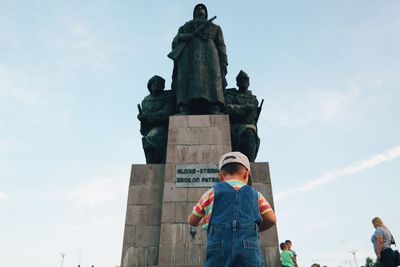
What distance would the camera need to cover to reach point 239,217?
3.14 m

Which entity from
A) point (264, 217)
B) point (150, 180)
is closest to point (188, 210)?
point (150, 180)

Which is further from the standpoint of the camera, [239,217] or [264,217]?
[264,217]

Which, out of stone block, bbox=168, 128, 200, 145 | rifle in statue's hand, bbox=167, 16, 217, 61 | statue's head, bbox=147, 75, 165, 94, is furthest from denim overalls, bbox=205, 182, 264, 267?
rifle in statue's hand, bbox=167, 16, 217, 61

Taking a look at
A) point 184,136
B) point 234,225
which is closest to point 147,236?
point 184,136

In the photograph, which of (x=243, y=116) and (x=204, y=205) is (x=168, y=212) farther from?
(x=204, y=205)

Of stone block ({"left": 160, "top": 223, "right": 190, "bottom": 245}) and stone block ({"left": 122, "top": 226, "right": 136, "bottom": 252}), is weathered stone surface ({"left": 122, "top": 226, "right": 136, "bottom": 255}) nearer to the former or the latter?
stone block ({"left": 122, "top": 226, "right": 136, "bottom": 252})

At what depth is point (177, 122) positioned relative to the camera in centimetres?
966

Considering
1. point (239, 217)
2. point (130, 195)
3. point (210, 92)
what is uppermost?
point (210, 92)

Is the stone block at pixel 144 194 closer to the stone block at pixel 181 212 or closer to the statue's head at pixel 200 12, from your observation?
the stone block at pixel 181 212

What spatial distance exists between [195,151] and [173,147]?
1.86 ft

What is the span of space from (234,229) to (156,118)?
752 centimetres

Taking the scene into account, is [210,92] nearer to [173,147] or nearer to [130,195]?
[173,147]

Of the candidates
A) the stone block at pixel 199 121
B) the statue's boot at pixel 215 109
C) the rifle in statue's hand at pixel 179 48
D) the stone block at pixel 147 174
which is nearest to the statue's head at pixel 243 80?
the statue's boot at pixel 215 109

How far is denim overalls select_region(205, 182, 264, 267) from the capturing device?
2.99 m
